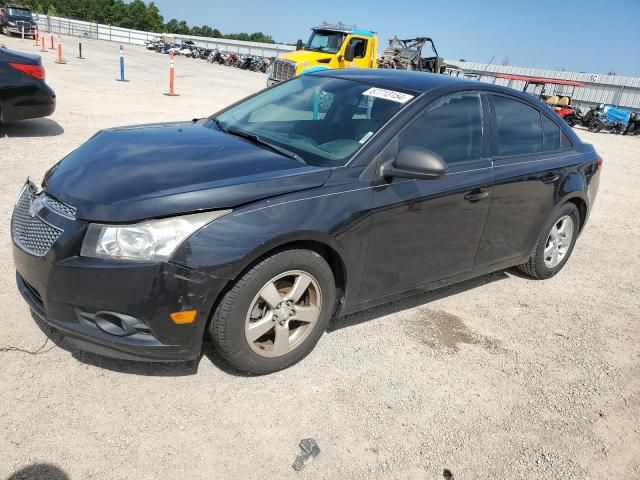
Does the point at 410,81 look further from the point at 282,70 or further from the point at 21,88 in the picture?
the point at 282,70

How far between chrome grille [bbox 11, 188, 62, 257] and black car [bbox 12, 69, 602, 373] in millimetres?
12

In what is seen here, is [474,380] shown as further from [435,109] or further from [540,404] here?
[435,109]

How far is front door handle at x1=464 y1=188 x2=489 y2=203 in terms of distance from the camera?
356cm

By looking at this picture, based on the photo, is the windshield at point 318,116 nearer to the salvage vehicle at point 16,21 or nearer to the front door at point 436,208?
the front door at point 436,208

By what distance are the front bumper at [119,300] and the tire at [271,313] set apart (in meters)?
0.12

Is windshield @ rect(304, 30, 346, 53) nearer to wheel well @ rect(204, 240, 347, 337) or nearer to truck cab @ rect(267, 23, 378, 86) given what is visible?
truck cab @ rect(267, 23, 378, 86)

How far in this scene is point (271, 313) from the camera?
2816 mm

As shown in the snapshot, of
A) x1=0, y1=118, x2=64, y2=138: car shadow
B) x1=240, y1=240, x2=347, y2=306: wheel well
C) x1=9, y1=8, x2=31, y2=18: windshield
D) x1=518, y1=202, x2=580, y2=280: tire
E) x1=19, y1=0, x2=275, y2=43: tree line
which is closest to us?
x1=240, y1=240, x2=347, y2=306: wheel well

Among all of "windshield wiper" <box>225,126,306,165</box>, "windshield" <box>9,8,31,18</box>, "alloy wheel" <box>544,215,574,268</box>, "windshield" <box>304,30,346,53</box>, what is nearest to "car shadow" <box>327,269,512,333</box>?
"alloy wheel" <box>544,215,574,268</box>

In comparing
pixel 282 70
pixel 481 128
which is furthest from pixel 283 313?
pixel 282 70

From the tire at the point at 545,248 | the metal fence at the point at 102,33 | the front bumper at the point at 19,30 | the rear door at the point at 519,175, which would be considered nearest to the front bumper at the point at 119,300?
the rear door at the point at 519,175

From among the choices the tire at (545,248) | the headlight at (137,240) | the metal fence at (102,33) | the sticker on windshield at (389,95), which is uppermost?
the sticker on windshield at (389,95)

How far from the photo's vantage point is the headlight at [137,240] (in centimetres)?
240

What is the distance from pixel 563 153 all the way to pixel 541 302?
4.25ft
